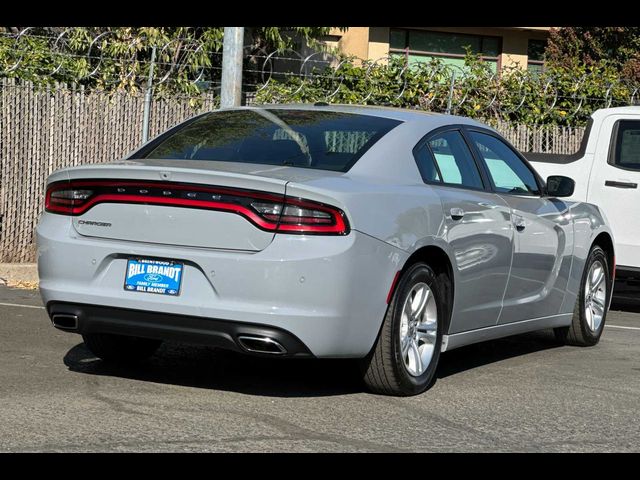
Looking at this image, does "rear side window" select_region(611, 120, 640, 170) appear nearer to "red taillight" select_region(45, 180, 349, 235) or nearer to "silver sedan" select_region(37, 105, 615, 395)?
"silver sedan" select_region(37, 105, 615, 395)

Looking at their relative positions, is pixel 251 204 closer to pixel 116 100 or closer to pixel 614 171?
pixel 614 171

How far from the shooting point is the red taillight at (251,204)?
6184mm

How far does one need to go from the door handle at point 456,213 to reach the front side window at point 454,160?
234mm

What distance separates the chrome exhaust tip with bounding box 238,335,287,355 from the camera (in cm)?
622

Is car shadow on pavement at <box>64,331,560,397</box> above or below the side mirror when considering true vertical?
below

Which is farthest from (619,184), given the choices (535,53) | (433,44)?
(535,53)

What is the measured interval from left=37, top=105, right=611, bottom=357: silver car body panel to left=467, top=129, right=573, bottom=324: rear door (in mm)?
657

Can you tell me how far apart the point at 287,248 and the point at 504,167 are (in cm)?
259

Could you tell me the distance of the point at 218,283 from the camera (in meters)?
6.25

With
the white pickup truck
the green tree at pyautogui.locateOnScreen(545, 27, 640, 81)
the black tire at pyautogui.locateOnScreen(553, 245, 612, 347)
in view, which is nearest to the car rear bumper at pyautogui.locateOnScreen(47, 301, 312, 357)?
the black tire at pyautogui.locateOnScreen(553, 245, 612, 347)

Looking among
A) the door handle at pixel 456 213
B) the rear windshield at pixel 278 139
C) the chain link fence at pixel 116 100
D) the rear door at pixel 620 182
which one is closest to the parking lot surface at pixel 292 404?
the door handle at pixel 456 213
